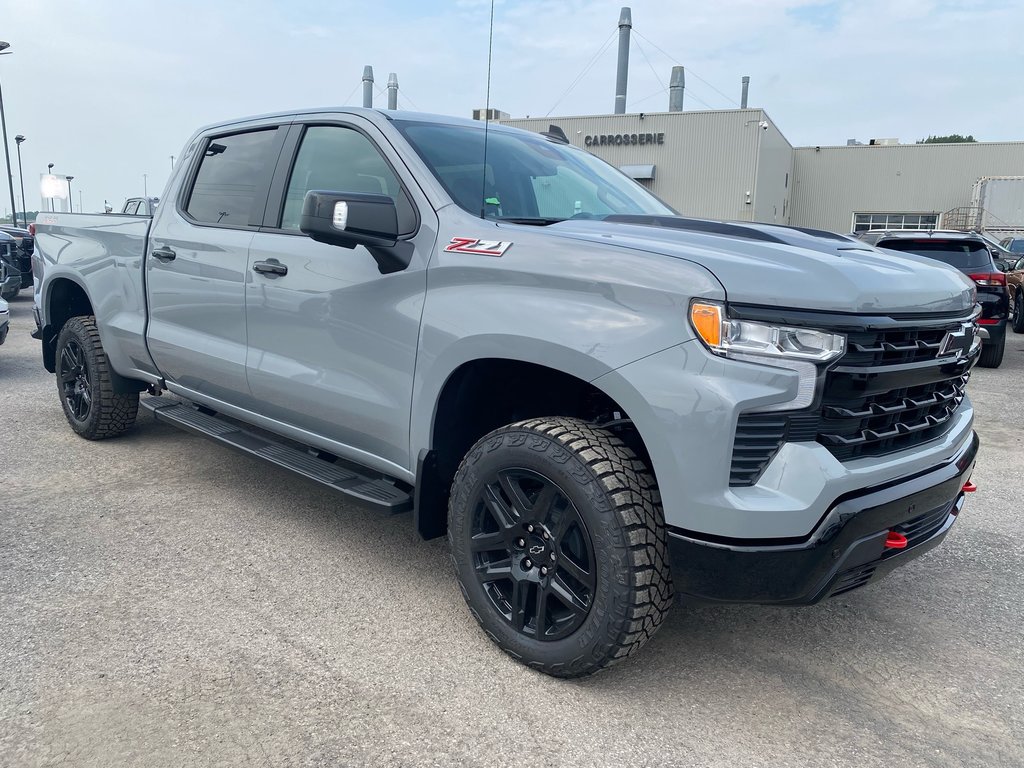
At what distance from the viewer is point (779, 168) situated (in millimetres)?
37406

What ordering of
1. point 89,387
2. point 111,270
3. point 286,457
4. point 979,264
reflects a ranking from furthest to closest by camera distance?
point 979,264 < point 89,387 < point 111,270 < point 286,457

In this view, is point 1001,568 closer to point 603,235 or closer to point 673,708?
point 673,708

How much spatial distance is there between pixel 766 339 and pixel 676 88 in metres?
43.7

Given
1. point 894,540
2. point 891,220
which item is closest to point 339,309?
point 894,540

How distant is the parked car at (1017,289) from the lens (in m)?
12.8

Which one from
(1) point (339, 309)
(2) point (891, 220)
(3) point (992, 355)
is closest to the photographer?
(1) point (339, 309)

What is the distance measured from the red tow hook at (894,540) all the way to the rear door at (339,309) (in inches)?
64.5

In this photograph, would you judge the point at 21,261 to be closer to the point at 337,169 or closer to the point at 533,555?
the point at 337,169

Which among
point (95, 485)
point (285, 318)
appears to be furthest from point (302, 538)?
point (95, 485)

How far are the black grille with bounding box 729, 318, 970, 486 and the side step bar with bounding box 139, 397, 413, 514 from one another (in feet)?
4.60

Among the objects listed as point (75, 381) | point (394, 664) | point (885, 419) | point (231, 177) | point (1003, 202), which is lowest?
point (394, 664)

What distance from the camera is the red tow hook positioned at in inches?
95.0

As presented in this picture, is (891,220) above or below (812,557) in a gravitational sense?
above

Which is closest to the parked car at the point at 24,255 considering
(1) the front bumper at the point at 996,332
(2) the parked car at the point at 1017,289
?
(1) the front bumper at the point at 996,332
